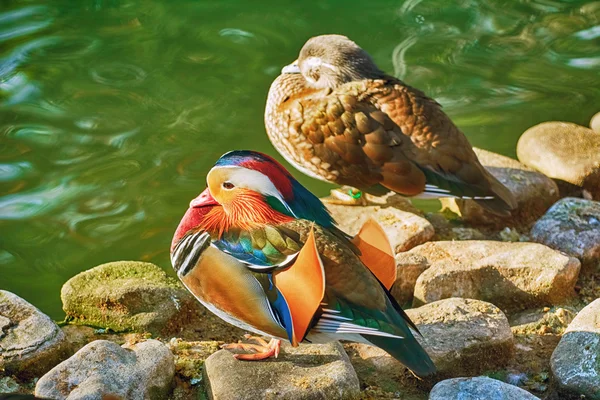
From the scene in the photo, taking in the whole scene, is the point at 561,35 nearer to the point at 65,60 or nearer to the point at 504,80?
the point at 504,80

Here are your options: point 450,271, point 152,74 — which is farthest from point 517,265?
point 152,74

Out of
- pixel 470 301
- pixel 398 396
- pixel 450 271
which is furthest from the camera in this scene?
pixel 450 271

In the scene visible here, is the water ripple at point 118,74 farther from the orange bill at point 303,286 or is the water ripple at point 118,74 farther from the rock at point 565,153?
the orange bill at point 303,286

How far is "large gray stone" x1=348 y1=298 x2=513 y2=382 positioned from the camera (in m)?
3.29

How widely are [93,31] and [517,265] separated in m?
3.96

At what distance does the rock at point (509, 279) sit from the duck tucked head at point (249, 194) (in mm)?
1059

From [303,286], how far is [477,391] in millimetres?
711

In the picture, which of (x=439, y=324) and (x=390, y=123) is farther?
(x=390, y=123)

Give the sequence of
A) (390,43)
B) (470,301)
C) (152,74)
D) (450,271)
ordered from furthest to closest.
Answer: (390,43)
(152,74)
(450,271)
(470,301)

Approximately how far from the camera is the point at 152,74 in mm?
6105

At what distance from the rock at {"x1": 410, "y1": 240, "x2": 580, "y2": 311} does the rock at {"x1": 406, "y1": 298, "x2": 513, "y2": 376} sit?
0.29 meters

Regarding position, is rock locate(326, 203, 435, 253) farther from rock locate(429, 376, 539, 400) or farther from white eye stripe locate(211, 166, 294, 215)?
white eye stripe locate(211, 166, 294, 215)

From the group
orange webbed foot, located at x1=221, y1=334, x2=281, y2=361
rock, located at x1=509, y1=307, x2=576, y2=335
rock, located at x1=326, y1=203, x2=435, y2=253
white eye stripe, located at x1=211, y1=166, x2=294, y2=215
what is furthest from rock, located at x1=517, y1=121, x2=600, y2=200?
white eye stripe, located at x1=211, y1=166, x2=294, y2=215

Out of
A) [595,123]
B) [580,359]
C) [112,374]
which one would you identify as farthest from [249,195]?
[595,123]
